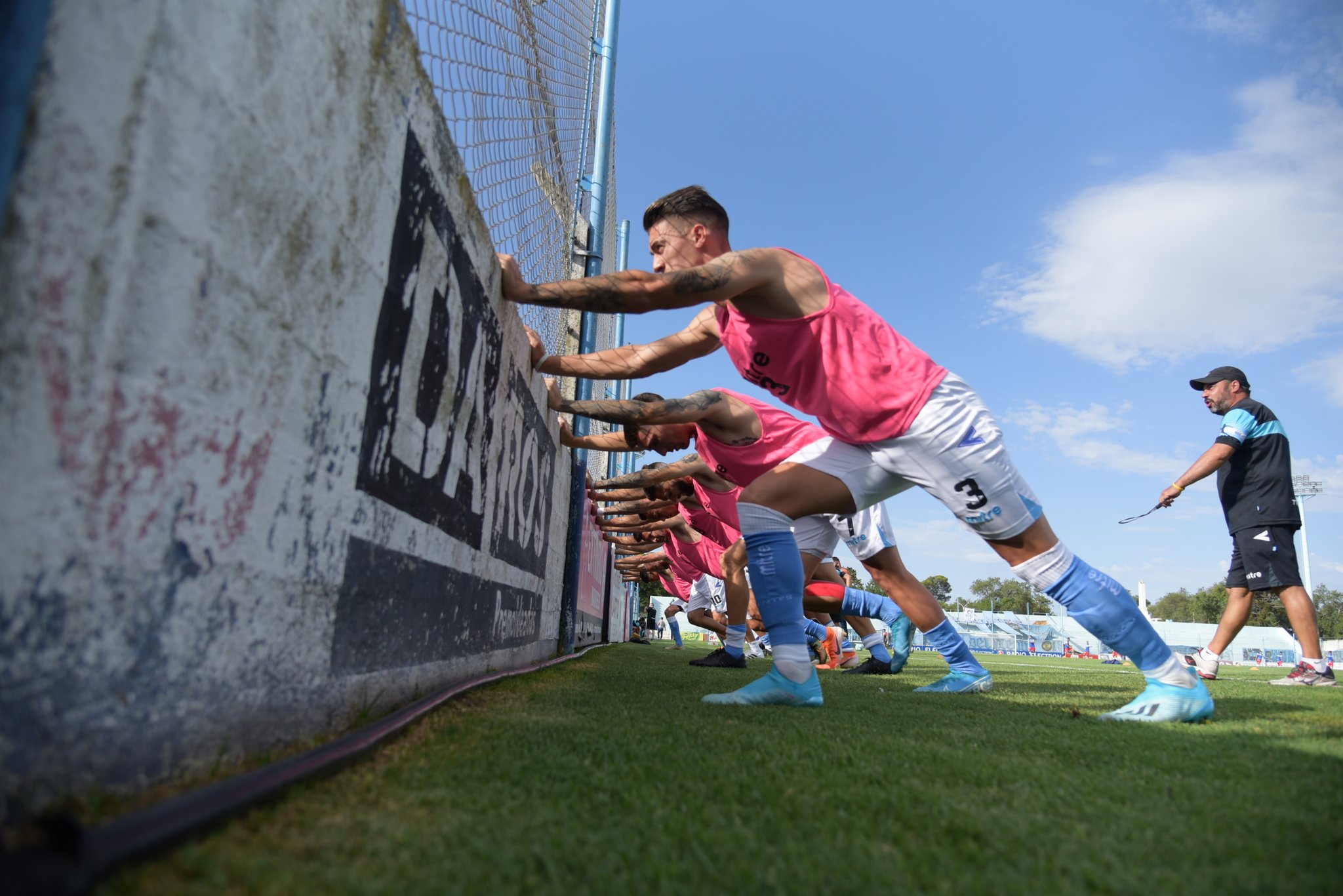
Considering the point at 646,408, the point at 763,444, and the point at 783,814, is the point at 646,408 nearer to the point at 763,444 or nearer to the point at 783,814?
the point at 763,444

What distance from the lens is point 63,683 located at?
85 cm

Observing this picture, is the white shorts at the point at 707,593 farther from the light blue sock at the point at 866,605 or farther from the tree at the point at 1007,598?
the tree at the point at 1007,598

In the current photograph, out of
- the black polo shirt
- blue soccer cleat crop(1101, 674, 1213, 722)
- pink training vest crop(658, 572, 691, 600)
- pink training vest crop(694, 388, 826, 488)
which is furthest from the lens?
pink training vest crop(658, 572, 691, 600)

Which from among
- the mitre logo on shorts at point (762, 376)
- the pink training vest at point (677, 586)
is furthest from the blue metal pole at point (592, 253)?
the pink training vest at point (677, 586)

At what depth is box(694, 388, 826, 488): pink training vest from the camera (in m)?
4.70

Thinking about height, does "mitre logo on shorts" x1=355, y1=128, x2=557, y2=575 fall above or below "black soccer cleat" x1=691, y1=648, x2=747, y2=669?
above

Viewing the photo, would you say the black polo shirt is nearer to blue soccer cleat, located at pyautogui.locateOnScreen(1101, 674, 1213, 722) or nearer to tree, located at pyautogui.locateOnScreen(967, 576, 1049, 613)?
blue soccer cleat, located at pyautogui.locateOnScreen(1101, 674, 1213, 722)

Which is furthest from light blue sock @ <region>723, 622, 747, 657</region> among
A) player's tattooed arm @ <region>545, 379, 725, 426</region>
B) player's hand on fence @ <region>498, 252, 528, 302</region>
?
player's hand on fence @ <region>498, 252, 528, 302</region>

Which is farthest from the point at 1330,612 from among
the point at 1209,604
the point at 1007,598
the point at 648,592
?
the point at 648,592

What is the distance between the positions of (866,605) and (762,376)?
13.1 ft

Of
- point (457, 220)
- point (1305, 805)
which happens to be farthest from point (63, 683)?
point (1305, 805)

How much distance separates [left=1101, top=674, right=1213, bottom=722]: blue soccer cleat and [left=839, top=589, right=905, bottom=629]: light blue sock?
3.69 metres

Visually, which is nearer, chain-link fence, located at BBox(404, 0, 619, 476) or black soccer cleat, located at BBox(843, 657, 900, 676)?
chain-link fence, located at BBox(404, 0, 619, 476)

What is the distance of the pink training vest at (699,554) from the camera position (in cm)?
841
